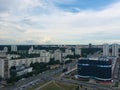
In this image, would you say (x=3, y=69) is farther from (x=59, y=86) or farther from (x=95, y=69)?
(x=95, y=69)

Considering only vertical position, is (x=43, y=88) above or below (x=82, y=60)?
below

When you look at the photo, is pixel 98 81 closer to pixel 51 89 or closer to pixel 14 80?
pixel 51 89

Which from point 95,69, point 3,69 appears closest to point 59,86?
point 95,69

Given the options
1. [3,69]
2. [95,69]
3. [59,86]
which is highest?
[95,69]

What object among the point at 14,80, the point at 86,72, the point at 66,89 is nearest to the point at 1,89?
the point at 14,80

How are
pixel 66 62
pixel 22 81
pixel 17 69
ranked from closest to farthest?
pixel 22 81 → pixel 17 69 → pixel 66 62

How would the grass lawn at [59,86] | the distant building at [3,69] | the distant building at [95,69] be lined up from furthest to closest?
1. the distant building at [3,69]
2. the distant building at [95,69]
3. the grass lawn at [59,86]

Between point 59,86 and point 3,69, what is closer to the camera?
point 59,86

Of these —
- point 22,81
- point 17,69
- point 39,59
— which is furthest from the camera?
point 39,59

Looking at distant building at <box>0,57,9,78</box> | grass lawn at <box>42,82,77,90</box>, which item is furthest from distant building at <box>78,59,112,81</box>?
distant building at <box>0,57,9,78</box>

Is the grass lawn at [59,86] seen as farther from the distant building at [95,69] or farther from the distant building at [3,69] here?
the distant building at [3,69]

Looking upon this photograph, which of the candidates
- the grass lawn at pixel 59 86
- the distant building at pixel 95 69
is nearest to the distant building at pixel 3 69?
the grass lawn at pixel 59 86
